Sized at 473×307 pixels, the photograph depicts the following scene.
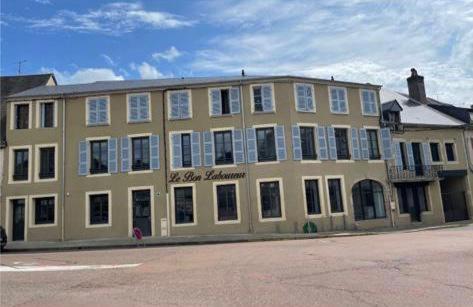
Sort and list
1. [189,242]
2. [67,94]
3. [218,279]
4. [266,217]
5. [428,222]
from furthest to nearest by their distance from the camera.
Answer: [428,222], [67,94], [266,217], [189,242], [218,279]

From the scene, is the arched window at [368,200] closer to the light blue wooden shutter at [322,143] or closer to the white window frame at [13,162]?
the light blue wooden shutter at [322,143]

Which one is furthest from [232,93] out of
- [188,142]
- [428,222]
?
[428,222]

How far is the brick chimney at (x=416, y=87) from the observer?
108 ft

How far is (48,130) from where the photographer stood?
24.5 metres

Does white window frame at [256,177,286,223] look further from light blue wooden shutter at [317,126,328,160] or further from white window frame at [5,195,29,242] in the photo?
white window frame at [5,195,29,242]

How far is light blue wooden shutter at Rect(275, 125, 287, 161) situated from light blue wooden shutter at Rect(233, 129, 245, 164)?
74.1 inches

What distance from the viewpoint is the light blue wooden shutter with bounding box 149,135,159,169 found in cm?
2383

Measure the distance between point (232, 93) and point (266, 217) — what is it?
22.9 feet

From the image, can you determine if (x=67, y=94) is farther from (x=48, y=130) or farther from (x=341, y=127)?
(x=341, y=127)

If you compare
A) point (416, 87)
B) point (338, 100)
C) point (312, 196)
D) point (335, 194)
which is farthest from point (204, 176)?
point (416, 87)

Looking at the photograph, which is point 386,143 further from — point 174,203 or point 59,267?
point 59,267

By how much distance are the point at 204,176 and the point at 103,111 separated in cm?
680

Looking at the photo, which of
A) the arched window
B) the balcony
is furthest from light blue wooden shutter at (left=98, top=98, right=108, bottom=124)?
the balcony

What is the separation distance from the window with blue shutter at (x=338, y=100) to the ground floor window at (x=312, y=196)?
178 inches
